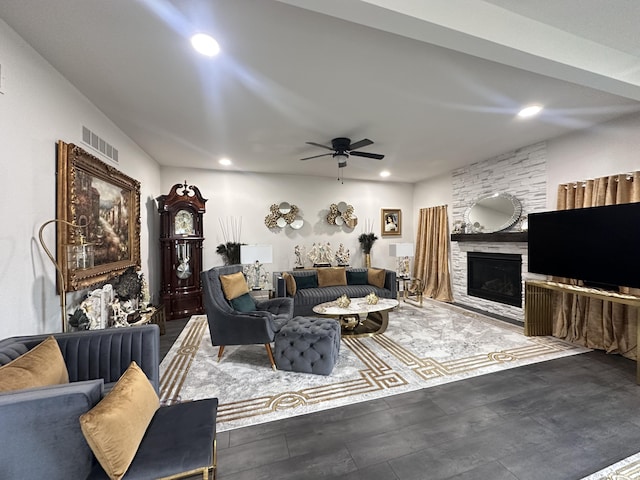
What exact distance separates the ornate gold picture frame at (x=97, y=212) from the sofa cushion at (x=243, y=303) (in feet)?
4.61

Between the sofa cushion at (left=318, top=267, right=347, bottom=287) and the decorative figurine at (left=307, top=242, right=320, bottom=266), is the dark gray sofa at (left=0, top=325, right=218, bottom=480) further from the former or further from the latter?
the decorative figurine at (left=307, top=242, right=320, bottom=266)

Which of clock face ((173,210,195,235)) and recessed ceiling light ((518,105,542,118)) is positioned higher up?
recessed ceiling light ((518,105,542,118))

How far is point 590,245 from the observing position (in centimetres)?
317

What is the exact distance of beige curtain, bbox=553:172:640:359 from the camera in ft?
10.1

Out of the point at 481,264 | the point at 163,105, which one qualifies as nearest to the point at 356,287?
the point at 481,264

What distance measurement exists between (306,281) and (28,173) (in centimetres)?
389

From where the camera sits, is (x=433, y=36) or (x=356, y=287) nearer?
(x=433, y=36)

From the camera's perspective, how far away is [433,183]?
629 cm

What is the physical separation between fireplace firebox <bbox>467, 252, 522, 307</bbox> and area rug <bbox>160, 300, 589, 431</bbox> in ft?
2.30

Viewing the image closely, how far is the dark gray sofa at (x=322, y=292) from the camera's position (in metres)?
4.66

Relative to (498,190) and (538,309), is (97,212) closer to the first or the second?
(538,309)

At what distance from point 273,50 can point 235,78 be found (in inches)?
20.7

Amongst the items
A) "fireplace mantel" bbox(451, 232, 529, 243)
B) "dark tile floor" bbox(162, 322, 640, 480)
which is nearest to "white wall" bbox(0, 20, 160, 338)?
"dark tile floor" bbox(162, 322, 640, 480)

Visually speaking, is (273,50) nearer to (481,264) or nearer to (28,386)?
(28,386)
